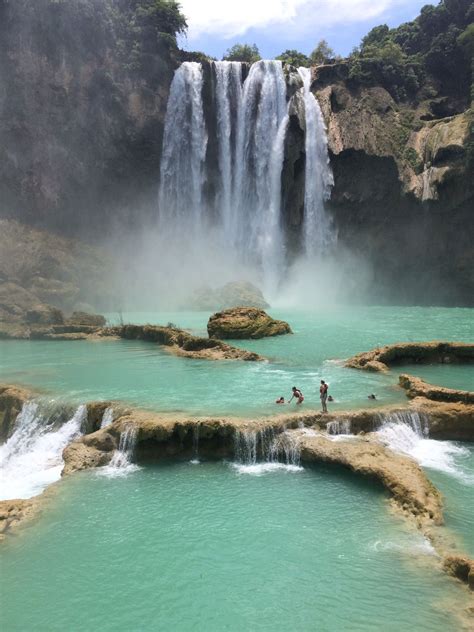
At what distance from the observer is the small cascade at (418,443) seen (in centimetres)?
1172

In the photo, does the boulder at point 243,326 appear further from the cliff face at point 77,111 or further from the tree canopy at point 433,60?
the tree canopy at point 433,60

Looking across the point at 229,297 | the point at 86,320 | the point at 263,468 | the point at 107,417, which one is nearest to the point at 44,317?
the point at 86,320

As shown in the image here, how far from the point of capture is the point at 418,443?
42.1ft

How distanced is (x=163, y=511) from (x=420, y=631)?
4.69m

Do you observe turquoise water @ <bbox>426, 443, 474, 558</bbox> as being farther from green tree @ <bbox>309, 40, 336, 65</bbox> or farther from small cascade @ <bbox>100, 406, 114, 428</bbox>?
green tree @ <bbox>309, 40, 336, 65</bbox>

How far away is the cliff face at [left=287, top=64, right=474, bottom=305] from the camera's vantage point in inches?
1754

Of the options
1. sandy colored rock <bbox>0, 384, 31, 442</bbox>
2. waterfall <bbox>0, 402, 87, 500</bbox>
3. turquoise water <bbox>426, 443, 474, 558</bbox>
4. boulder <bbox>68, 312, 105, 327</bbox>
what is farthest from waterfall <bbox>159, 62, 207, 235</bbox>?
turquoise water <bbox>426, 443, 474, 558</bbox>

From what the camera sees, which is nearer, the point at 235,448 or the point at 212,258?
the point at 235,448

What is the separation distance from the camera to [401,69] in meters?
51.6

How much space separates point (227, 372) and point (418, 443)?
771cm

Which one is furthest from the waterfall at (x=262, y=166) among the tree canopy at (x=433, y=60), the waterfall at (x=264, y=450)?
the waterfall at (x=264, y=450)

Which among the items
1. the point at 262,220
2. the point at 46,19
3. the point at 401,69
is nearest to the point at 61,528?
the point at 262,220

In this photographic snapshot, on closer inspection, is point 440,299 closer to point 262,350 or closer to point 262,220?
point 262,220

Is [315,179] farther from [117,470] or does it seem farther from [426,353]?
[117,470]
